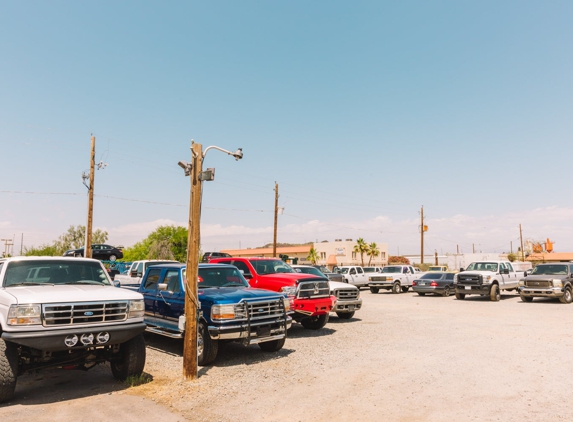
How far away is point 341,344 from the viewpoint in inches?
455

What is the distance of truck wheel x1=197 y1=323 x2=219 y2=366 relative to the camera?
9211mm

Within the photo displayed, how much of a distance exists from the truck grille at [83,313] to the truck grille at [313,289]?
5.85 meters

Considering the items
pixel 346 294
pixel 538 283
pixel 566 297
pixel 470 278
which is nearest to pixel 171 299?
pixel 346 294

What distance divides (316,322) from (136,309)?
705cm

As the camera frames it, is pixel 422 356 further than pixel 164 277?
No

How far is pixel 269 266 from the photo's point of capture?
14.6 meters

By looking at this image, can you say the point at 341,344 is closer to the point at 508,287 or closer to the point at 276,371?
the point at 276,371

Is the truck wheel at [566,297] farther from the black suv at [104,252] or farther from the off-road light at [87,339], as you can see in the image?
the black suv at [104,252]

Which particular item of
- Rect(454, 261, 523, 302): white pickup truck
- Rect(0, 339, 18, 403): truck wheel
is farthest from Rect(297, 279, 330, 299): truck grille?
Rect(454, 261, 523, 302): white pickup truck

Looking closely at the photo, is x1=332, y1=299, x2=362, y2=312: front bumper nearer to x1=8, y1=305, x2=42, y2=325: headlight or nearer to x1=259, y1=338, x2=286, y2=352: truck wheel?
x1=259, y1=338, x2=286, y2=352: truck wheel

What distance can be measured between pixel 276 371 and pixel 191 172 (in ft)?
13.5

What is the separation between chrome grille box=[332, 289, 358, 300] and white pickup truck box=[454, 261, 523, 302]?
12.1 m

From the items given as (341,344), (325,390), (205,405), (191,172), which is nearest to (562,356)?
(341,344)

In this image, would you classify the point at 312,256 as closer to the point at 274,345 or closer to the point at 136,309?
the point at 274,345
